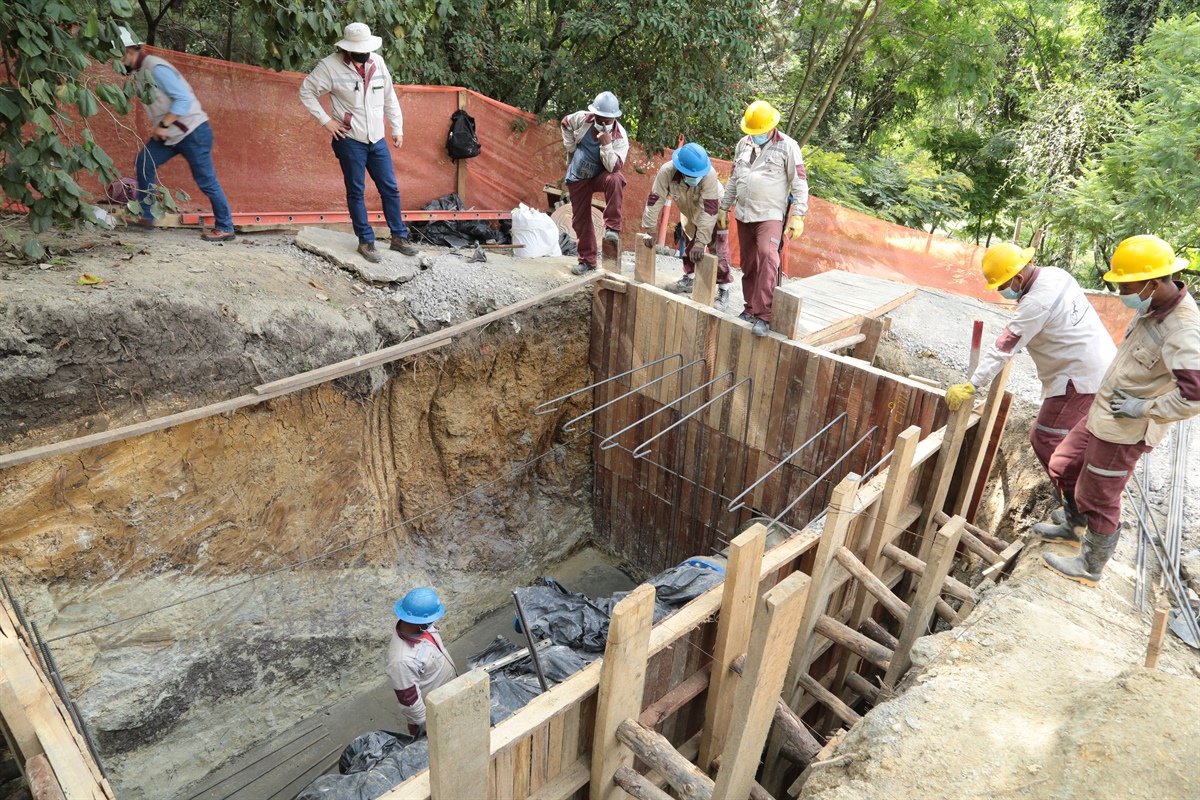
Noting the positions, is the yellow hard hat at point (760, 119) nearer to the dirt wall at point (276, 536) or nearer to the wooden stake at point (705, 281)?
the wooden stake at point (705, 281)

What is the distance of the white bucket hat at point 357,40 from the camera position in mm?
5801

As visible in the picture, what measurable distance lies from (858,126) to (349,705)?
16152mm

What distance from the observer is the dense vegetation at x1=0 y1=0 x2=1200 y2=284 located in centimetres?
578

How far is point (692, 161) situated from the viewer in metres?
6.31

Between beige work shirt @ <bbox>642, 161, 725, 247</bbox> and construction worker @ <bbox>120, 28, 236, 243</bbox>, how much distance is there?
3903 mm

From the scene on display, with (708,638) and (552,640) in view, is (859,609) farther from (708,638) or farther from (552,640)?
(552,640)

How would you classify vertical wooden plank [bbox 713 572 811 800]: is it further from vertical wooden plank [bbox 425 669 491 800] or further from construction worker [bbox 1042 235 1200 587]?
construction worker [bbox 1042 235 1200 587]

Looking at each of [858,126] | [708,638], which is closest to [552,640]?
[708,638]

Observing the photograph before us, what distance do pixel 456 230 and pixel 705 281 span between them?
3.58 meters

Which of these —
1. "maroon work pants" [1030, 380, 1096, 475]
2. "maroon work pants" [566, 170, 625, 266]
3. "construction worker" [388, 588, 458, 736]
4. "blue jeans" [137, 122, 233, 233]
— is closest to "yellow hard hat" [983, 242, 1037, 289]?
"maroon work pants" [1030, 380, 1096, 475]

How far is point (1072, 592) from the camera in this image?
4531mm

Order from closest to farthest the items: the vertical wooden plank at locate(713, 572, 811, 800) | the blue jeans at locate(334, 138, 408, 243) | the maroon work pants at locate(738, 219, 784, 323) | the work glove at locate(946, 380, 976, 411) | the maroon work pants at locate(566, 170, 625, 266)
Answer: the vertical wooden plank at locate(713, 572, 811, 800)
the work glove at locate(946, 380, 976, 411)
the maroon work pants at locate(738, 219, 784, 323)
the blue jeans at locate(334, 138, 408, 243)
the maroon work pants at locate(566, 170, 625, 266)

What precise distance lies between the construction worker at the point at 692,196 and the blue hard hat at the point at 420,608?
3.72 meters

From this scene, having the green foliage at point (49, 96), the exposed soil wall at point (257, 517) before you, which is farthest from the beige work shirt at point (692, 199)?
the green foliage at point (49, 96)
